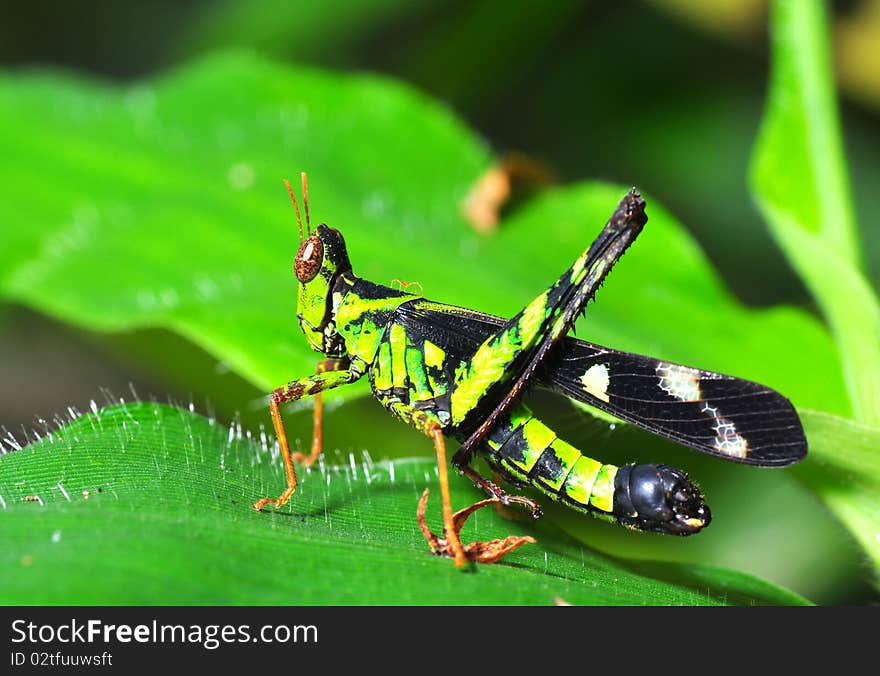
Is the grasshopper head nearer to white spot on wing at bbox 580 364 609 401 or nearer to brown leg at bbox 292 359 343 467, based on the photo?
brown leg at bbox 292 359 343 467

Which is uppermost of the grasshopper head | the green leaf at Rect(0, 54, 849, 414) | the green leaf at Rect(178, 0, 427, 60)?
the green leaf at Rect(178, 0, 427, 60)

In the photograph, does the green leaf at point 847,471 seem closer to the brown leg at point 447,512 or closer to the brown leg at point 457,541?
the brown leg at point 457,541

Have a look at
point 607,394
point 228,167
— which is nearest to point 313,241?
→ point 607,394

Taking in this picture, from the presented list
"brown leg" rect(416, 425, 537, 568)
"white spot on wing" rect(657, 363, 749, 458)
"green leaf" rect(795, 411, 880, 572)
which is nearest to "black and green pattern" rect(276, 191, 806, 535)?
"white spot on wing" rect(657, 363, 749, 458)

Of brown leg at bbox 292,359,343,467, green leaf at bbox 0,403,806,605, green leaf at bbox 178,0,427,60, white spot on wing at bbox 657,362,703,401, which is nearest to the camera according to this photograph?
green leaf at bbox 0,403,806,605

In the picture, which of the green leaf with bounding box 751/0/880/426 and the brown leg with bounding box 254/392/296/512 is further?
the green leaf with bounding box 751/0/880/426

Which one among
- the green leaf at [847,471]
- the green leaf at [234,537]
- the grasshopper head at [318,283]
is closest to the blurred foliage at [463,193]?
the green leaf at [847,471]
